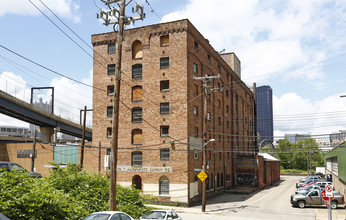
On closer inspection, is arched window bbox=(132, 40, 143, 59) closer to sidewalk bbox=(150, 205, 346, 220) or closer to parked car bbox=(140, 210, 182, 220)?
sidewalk bbox=(150, 205, 346, 220)

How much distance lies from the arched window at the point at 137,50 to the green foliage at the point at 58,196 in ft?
64.2

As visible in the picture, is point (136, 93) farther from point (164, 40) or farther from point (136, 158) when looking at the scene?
point (136, 158)

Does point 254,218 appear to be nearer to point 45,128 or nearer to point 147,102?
point 147,102

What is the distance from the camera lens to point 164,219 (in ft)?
62.9

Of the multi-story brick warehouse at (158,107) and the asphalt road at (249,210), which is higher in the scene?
the multi-story brick warehouse at (158,107)

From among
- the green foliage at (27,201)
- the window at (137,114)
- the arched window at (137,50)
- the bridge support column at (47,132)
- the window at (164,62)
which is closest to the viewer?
the green foliage at (27,201)

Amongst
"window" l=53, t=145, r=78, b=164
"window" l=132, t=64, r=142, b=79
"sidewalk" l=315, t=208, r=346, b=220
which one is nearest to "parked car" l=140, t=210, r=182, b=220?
"sidewalk" l=315, t=208, r=346, b=220

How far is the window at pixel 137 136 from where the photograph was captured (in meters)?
38.3

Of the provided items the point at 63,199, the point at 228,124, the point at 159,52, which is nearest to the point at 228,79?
the point at 228,124

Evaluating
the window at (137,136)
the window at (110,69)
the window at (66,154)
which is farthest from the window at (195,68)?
the window at (66,154)

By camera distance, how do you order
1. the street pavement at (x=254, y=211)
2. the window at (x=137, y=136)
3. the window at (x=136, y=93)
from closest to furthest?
the street pavement at (x=254, y=211)
the window at (x=137, y=136)
the window at (x=136, y=93)

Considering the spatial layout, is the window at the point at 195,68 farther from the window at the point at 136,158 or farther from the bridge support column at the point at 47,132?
the bridge support column at the point at 47,132

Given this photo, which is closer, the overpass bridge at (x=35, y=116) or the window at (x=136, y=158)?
the window at (x=136, y=158)

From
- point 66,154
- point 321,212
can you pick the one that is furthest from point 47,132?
point 321,212
